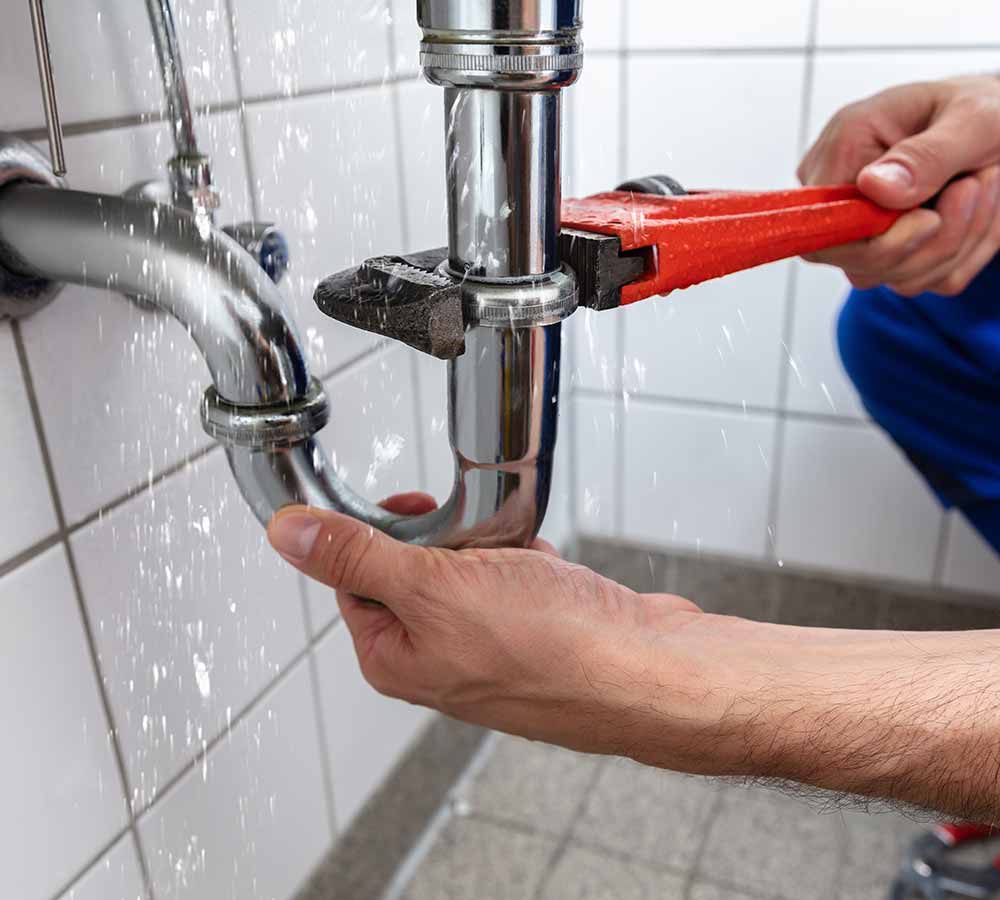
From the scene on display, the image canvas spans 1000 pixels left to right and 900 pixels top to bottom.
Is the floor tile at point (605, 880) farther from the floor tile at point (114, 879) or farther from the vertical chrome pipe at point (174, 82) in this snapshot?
the vertical chrome pipe at point (174, 82)

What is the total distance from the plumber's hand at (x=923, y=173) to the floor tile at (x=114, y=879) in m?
0.48

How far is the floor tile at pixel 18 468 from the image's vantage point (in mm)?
365

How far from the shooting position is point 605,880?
81 cm

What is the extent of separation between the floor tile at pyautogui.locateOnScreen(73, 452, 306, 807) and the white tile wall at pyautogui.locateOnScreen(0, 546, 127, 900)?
0.04 ft

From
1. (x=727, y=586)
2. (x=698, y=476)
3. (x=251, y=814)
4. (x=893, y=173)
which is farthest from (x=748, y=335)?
(x=251, y=814)

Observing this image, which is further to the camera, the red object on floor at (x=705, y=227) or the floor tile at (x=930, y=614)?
the floor tile at (x=930, y=614)

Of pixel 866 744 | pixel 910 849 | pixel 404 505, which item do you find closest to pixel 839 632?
pixel 866 744

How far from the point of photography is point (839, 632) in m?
0.44

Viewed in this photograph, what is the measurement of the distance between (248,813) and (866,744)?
358 millimetres

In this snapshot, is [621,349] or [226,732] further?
[621,349]

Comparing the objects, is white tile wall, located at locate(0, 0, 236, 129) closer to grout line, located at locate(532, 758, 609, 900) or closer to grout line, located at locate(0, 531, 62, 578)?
grout line, located at locate(0, 531, 62, 578)

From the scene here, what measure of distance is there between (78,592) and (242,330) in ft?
0.53

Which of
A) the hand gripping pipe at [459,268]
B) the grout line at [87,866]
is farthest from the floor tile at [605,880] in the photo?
the hand gripping pipe at [459,268]

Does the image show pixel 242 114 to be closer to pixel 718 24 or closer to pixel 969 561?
pixel 718 24
